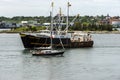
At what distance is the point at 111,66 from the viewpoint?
215 ft

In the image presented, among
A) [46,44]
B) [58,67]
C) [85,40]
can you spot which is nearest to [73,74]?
[58,67]

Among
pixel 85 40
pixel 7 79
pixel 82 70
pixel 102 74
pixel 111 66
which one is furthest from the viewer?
pixel 85 40

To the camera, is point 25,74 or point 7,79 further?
point 25,74

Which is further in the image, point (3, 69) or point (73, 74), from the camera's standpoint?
point (3, 69)

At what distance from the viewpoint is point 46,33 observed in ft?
336

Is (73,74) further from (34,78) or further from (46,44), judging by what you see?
(46,44)

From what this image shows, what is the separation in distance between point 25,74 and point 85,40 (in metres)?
54.4

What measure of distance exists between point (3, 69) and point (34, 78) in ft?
32.4

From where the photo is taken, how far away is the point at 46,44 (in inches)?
3861

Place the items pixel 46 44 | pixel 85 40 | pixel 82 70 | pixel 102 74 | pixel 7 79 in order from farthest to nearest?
pixel 85 40 → pixel 46 44 → pixel 82 70 → pixel 102 74 → pixel 7 79

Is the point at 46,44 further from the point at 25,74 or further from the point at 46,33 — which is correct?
the point at 25,74

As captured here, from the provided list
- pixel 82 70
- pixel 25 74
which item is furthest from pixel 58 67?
pixel 25 74

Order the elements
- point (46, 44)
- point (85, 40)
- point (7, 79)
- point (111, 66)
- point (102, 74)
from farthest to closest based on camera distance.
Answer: point (85, 40) < point (46, 44) < point (111, 66) < point (102, 74) < point (7, 79)

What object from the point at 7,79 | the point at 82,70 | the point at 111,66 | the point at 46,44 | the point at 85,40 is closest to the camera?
the point at 7,79
